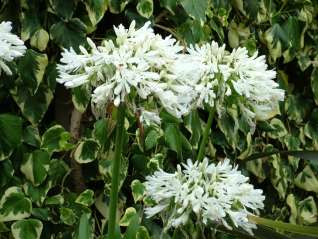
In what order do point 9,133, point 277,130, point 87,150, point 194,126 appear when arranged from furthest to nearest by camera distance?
1. point 277,130
2. point 194,126
3. point 87,150
4. point 9,133

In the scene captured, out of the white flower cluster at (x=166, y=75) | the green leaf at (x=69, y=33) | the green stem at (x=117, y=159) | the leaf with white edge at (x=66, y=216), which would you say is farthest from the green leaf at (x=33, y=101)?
the green stem at (x=117, y=159)

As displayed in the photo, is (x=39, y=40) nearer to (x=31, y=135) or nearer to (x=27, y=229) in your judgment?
(x=31, y=135)

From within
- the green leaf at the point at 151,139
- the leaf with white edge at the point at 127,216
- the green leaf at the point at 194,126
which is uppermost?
the green leaf at the point at 194,126

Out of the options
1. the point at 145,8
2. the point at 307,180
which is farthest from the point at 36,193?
the point at 307,180

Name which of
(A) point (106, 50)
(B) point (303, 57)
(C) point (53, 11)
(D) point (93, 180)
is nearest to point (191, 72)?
(A) point (106, 50)

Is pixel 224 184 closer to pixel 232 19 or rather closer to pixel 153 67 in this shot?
pixel 153 67

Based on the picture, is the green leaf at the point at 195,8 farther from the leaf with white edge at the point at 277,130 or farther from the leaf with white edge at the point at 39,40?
the leaf with white edge at the point at 277,130

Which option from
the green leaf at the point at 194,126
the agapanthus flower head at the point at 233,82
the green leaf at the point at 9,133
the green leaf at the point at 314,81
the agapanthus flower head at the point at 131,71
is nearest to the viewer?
the agapanthus flower head at the point at 131,71

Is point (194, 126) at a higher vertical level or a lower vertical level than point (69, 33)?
lower
